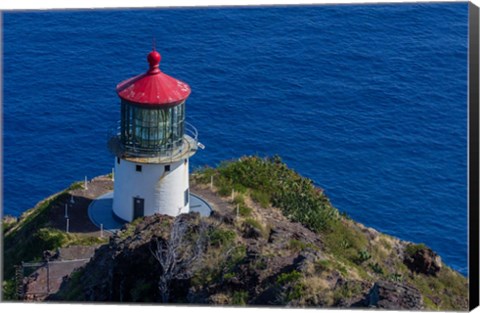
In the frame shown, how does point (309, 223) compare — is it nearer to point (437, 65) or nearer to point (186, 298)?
point (186, 298)

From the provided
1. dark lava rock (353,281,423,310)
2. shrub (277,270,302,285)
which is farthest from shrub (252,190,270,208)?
dark lava rock (353,281,423,310)

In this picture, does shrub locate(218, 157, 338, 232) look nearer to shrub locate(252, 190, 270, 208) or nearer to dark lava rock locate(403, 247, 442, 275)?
shrub locate(252, 190, 270, 208)

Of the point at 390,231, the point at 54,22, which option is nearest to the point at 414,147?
the point at 390,231

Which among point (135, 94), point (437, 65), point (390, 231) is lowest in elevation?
point (390, 231)

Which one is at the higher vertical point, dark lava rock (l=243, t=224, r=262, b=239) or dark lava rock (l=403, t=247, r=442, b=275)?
dark lava rock (l=243, t=224, r=262, b=239)

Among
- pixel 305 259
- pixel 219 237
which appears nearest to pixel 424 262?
pixel 219 237

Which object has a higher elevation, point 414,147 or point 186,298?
point 186,298
